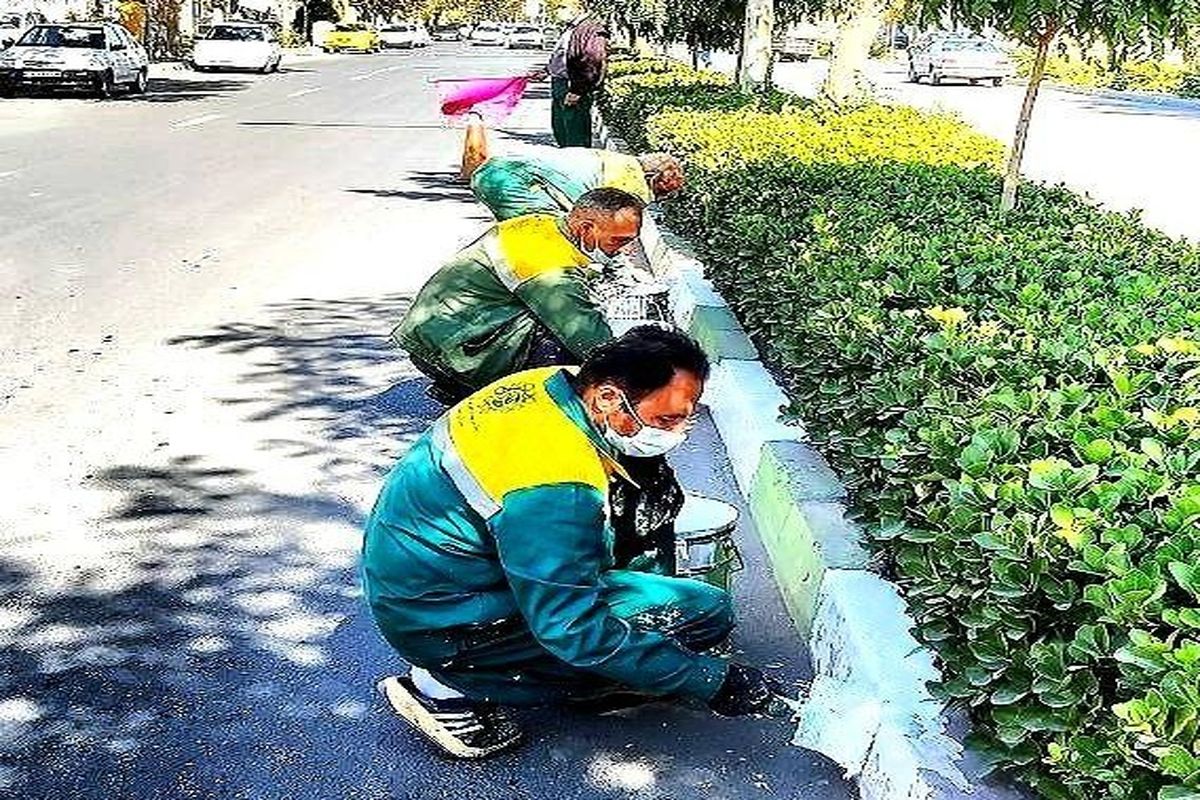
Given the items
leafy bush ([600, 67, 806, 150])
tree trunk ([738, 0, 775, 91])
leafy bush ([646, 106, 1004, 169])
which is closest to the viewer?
leafy bush ([646, 106, 1004, 169])

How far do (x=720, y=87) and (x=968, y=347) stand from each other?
12785 millimetres

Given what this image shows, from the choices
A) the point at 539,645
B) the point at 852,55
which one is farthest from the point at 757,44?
the point at 539,645

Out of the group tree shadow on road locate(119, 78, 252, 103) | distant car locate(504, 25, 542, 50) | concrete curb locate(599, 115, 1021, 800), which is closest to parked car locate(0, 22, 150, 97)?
tree shadow on road locate(119, 78, 252, 103)

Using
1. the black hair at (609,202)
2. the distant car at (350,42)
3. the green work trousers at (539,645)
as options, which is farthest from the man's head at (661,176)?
the distant car at (350,42)

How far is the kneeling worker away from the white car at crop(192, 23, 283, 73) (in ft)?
116

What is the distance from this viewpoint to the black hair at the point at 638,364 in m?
3.31

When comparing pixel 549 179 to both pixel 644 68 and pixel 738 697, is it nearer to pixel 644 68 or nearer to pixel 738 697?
pixel 738 697

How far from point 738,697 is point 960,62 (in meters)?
39.6

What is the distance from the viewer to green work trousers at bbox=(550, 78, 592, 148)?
12258 millimetres

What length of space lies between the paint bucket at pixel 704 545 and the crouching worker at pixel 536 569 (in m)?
0.40

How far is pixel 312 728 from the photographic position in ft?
12.4

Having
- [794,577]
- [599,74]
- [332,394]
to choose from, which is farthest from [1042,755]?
[599,74]

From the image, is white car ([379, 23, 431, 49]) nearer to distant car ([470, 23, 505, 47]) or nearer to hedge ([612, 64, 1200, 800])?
distant car ([470, 23, 505, 47])

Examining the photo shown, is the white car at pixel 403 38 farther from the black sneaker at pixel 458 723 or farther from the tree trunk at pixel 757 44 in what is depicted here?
the black sneaker at pixel 458 723
